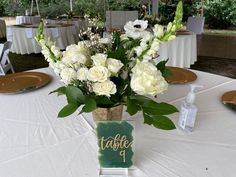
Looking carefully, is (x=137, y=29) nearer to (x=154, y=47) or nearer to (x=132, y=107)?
(x=154, y=47)

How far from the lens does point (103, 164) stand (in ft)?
2.19

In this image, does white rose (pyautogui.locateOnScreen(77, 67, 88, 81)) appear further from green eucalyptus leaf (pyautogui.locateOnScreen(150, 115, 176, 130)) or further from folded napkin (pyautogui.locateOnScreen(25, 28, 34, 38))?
folded napkin (pyautogui.locateOnScreen(25, 28, 34, 38))

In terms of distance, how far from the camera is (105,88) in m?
0.64

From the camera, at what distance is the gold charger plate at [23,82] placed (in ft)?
3.88

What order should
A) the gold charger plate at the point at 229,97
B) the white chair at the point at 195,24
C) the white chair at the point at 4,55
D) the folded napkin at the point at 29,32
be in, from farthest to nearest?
1. the white chair at the point at 195,24
2. the folded napkin at the point at 29,32
3. the white chair at the point at 4,55
4. the gold charger plate at the point at 229,97

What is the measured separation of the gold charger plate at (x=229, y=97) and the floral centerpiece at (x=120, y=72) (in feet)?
1.51

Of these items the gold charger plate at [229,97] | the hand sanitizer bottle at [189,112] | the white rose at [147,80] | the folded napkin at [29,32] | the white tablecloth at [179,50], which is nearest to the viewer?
the white rose at [147,80]

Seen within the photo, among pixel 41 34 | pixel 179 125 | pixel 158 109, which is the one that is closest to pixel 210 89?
pixel 179 125

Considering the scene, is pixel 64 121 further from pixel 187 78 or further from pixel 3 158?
pixel 187 78

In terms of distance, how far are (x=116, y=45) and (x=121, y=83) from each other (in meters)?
0.14

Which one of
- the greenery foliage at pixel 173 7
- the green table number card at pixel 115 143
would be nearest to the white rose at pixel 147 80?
the green table number card at pixel 115 143

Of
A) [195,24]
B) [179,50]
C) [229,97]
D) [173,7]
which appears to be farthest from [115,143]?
[173,7]

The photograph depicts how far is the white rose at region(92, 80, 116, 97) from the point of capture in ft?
2.09

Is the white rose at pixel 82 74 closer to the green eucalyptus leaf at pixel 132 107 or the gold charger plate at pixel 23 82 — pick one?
the green eucalyptus leaf at pixel 132 107
